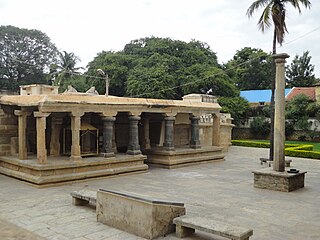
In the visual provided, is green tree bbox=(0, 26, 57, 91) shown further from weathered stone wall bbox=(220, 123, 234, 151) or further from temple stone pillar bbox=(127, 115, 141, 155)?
temple stone pillar bbox=(127, 115, 141, 155)

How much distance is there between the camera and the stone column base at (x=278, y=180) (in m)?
9.82

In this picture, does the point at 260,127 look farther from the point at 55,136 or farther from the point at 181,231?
the point at 181,231

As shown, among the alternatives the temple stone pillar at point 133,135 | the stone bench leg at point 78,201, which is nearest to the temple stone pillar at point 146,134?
the temple stone pillar at point 133,135

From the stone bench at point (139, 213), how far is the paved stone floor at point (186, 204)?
159mm

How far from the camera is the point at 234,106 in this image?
→ 29.8 meters

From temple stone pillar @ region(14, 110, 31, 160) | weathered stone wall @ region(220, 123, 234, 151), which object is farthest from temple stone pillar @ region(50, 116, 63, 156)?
weathered stone wall @ region(220, 123, 234, 151)

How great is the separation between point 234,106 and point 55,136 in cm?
1997

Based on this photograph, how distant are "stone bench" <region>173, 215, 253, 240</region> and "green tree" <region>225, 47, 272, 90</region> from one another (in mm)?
39177

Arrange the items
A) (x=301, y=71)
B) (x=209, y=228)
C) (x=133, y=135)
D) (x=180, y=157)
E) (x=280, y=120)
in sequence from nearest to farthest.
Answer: (x=209, y=228)
(x=280, y=120)
(x=133, y=135)
(x=180, y=157)
(x=301, y=71)

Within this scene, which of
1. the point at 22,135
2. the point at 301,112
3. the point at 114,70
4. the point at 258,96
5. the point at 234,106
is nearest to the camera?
the point at 22,135

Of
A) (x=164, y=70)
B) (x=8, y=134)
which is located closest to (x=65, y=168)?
(x=8, y=134)

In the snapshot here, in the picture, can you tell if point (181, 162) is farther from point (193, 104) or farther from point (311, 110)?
point (311, 110)

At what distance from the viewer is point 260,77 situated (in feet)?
151

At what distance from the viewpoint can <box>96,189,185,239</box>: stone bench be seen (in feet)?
19.0
